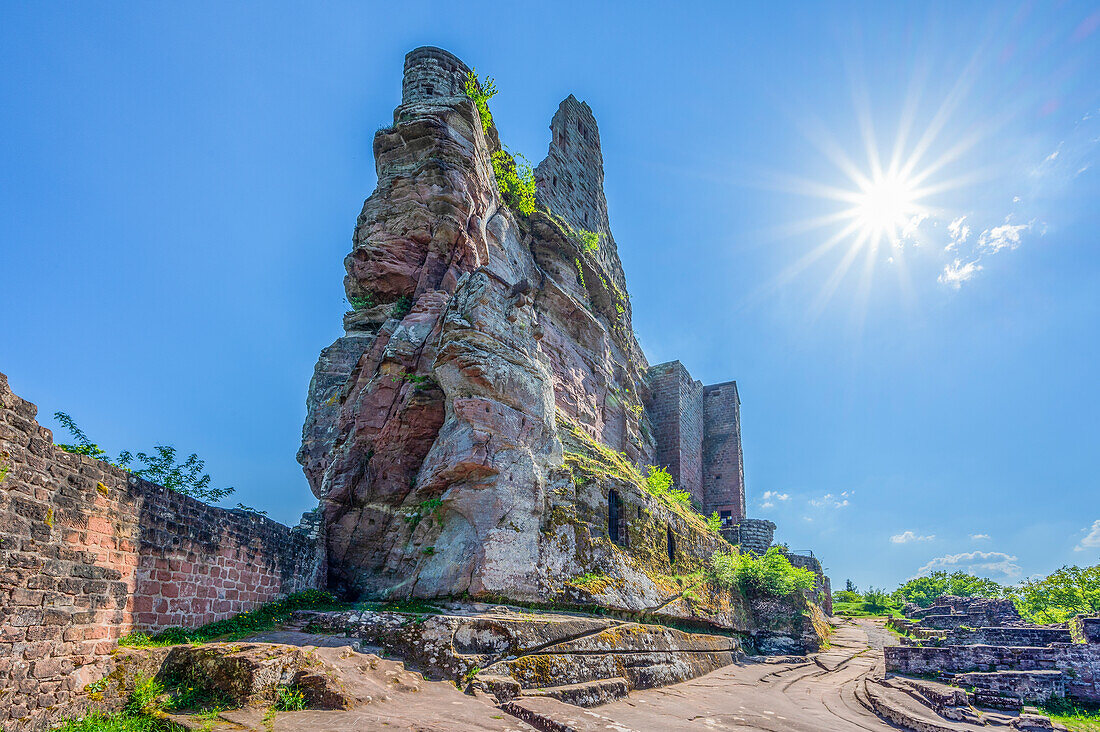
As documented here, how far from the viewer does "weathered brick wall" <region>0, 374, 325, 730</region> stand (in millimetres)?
5543

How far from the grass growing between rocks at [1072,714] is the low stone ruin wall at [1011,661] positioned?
0.87 feet

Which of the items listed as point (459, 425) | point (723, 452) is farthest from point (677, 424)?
point (459, 425)

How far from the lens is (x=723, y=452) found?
33.4 meters

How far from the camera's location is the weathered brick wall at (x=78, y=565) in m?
5.54

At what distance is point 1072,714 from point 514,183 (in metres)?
19.9

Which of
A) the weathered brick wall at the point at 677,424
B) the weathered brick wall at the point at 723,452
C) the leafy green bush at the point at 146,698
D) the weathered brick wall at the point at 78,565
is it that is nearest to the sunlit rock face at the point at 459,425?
the weathered brick wall at the point at 78,565

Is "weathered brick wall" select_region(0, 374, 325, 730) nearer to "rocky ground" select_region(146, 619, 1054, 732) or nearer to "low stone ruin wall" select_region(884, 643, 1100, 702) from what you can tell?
"rocky ground" select_region(146, 619, 1054, 732)

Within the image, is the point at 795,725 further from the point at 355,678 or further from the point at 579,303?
the point at 579,303

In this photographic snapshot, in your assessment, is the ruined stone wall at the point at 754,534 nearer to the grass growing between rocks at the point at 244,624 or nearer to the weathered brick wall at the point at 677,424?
the weathered brick wall at the point at 677,424

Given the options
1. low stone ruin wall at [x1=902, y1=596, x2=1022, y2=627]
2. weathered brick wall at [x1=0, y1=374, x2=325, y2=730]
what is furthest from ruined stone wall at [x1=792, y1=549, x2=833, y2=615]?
weathered brick wall at [x1=0, y1=374, x2=325, y2=730]

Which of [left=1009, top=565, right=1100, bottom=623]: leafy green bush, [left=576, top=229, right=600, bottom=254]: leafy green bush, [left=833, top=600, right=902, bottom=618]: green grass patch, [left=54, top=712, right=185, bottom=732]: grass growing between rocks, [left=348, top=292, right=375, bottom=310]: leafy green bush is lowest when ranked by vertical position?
[left=833, top=600, right=902, bottom=618]: green grass patch

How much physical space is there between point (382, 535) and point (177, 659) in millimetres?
5087

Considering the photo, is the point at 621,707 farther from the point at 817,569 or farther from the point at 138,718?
the point at 817,569

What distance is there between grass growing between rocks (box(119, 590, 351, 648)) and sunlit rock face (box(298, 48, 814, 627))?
83 centimetres
